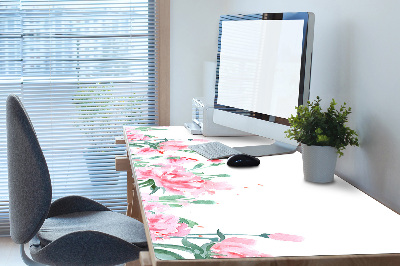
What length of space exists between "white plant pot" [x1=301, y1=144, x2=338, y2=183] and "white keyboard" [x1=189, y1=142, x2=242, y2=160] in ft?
1.41

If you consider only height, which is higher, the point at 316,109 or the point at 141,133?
the point at 316,109

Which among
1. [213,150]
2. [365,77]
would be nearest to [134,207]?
[213,150]

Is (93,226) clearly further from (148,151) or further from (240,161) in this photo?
(240,161)

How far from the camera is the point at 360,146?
1.90m

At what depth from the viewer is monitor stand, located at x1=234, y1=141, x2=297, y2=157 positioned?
2275 mm

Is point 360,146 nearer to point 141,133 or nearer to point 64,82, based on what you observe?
point 141,133

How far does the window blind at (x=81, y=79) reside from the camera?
3.49 m

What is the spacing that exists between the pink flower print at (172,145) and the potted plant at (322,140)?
653mm

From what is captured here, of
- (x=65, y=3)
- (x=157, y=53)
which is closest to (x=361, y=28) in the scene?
(x=157, y=53)

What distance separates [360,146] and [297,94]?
0.28 metres

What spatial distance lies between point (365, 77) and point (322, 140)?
26 cm

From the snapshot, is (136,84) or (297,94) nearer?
(297,94)

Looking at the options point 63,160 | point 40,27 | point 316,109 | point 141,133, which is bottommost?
point 63,160

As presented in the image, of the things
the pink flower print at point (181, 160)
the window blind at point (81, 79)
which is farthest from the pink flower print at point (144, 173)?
the window blind at point (81, 79)
